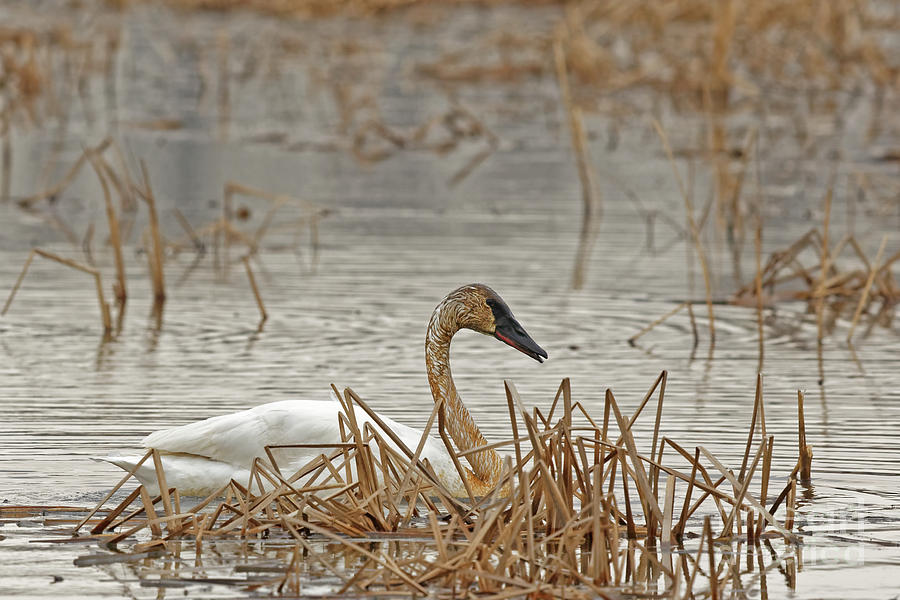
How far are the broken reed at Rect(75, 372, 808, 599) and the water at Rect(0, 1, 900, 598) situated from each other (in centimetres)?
21

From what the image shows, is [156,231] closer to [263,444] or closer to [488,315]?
[488,315]

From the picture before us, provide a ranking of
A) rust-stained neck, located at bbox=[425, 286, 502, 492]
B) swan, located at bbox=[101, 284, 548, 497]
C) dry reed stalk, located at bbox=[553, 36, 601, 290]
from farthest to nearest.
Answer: dry reed stalk, located at bbox=[553, 36, 601, 290] < rust-stained neck, located at bbox=[425, 286, 502, 492] < swan, located at bbox=[101, 284, 548, 497]

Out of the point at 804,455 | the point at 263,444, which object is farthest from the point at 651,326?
the point at 263,444

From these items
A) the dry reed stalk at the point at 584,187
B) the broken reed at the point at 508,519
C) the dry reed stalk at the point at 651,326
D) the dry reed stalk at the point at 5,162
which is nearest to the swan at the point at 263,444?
the broken reed at the point at 508,519

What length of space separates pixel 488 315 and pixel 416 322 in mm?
3456

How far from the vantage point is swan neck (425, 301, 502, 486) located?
6832 mm

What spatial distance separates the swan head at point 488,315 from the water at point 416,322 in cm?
64

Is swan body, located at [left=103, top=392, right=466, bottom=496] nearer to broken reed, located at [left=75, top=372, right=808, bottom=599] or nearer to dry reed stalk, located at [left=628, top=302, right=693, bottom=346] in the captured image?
broken reed, located at [left=75, top=372, right=808, bottom=599]

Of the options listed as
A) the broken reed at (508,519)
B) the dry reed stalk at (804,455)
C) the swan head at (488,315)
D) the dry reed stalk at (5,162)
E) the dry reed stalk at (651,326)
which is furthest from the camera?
the dry reed stalk at (5,162)

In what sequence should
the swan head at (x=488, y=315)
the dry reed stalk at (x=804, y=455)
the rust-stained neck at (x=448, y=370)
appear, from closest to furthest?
the dry reed stalk at (x=804, y=455) < the rust-stained neck at (x=448, y=370) < the swan head at (x=488, y=315)

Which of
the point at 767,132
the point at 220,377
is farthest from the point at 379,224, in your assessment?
the point at 767,132

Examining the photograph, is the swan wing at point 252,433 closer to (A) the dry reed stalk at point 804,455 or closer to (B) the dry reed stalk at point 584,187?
(A) the dry reed stalk at point 804,455

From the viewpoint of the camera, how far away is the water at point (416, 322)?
22.1 ft

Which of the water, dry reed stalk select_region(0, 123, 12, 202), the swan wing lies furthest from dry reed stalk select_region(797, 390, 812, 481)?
dry reed stalk select_region(0, 123, 12, 202)
